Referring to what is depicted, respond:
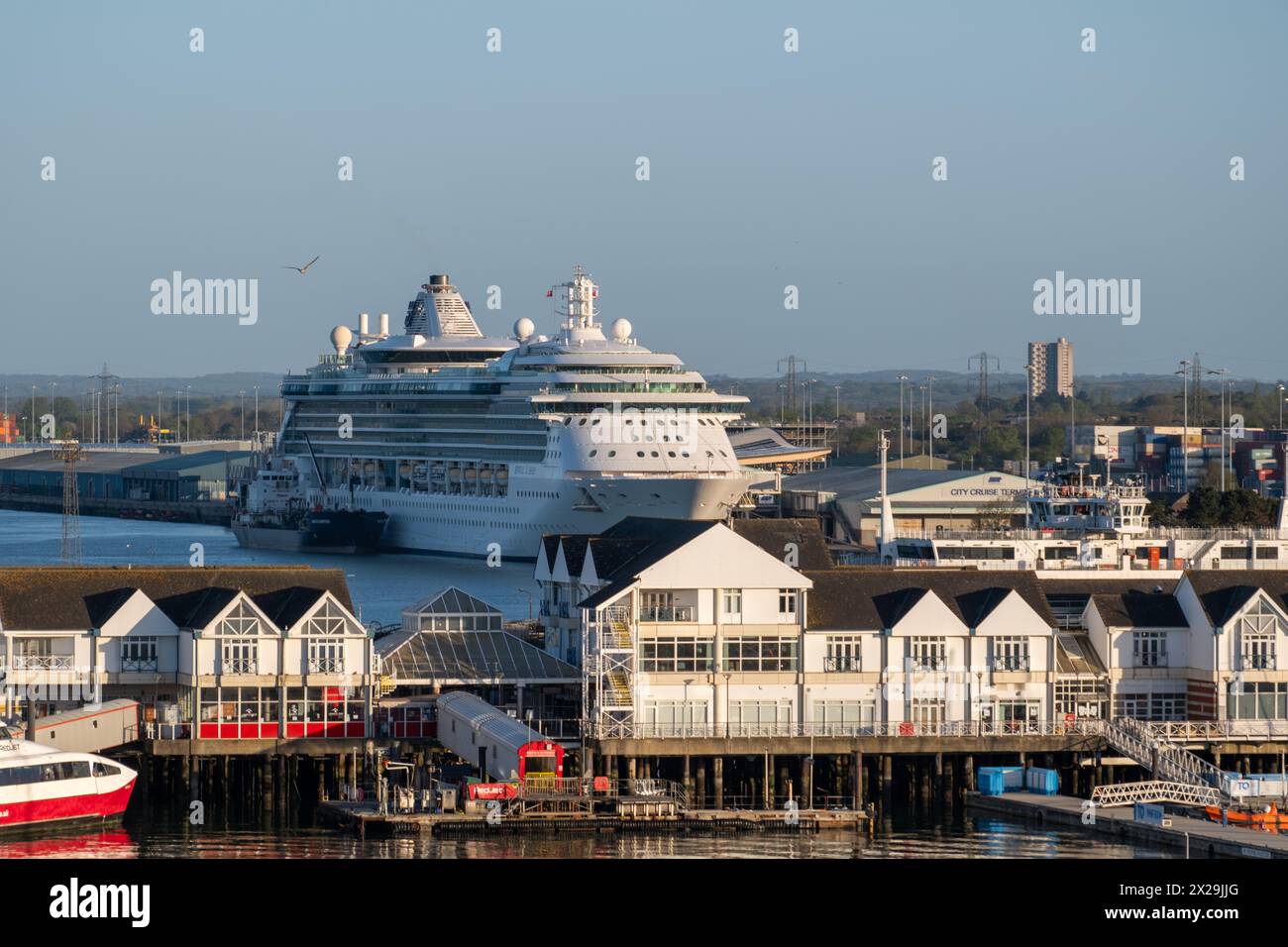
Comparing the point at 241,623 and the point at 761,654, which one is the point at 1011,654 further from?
the point at 241,623

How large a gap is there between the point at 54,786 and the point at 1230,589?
885 inches

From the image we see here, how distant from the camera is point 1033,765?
4391cm

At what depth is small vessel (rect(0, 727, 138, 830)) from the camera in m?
37.3

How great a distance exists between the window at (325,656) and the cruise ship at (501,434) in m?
61.1

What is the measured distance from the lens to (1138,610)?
46.2 metres

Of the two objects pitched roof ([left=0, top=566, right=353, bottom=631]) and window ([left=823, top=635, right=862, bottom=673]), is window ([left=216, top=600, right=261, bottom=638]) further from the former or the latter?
window ([left=823, top=635, right=862, bottom=673])

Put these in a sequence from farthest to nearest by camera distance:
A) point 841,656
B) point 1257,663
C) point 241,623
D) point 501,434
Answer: point 501,434
point 1257,663
point 841,656
point 241,623

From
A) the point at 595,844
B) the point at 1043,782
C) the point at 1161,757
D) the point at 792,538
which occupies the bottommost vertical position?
the point at 595,844

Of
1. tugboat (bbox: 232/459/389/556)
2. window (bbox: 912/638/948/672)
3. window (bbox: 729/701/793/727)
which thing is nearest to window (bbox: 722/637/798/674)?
window (bbox: 729/701/793/727)

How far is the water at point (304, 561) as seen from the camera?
84.7 metres

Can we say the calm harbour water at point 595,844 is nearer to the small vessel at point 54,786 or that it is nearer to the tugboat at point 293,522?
the small vessel at point 54,786

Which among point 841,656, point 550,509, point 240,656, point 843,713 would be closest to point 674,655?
point 841,656

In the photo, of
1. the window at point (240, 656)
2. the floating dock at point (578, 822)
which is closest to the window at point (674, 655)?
the floating dock at point (578, 822)
